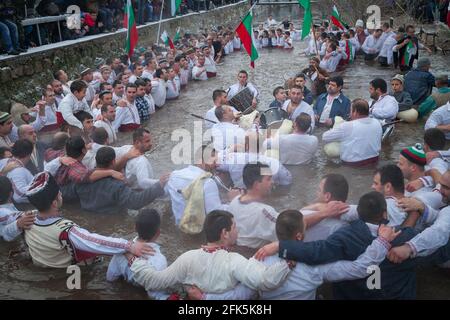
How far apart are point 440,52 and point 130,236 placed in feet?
45.3

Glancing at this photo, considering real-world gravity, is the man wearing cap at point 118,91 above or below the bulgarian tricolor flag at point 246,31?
below

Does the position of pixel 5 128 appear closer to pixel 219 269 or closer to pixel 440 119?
pixel 219 269

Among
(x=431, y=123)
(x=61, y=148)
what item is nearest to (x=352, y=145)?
(x=431, y=123)

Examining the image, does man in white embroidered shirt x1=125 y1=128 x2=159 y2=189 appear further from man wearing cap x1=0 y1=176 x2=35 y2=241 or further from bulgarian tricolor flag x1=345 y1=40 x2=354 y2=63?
bulgarian tricolor flag x1=345 y1=40 x2=354 y2=63

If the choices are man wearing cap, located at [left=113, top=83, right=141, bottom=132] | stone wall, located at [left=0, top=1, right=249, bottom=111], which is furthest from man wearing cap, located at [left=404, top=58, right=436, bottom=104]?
stone wall, located at [left=0, top=1, right=249, bottom=111]

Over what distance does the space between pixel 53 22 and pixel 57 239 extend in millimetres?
9652

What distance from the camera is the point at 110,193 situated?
191 inches

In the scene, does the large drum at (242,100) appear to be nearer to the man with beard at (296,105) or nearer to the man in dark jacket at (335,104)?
the man with beard at (296,105)

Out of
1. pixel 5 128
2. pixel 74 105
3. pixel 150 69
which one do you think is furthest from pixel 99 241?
pixel 150 69

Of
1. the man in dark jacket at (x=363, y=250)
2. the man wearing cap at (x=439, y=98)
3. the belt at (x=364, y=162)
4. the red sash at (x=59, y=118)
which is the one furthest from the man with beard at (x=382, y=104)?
the red sash at (x=59, y=118)

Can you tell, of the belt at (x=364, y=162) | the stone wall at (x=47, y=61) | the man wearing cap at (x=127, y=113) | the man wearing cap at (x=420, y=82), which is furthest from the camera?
the stone wall at (x=47, y=61)

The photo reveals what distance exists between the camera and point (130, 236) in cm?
468

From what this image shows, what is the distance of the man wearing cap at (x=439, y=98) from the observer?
805cm

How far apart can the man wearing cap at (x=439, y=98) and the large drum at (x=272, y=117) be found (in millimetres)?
2755
